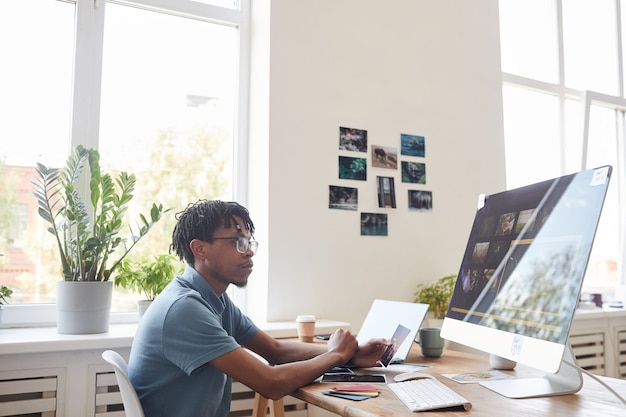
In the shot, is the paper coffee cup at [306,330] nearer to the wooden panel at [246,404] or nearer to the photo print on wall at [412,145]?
the wooden panel at [246,404]

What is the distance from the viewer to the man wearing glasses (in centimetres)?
143

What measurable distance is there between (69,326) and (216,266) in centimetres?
80

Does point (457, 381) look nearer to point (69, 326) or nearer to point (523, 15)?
point (69, 326)

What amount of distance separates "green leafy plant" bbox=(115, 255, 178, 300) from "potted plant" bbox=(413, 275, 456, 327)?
1379 millimetres

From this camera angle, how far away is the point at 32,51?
2.54 meters

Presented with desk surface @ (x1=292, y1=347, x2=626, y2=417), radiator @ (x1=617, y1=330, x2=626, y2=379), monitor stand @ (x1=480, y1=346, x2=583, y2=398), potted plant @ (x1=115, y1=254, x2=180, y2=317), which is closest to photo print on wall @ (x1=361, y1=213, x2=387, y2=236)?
potted plant @ (x1=115, y1=254, x2=180, y2=317)

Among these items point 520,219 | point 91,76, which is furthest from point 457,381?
point 91,76

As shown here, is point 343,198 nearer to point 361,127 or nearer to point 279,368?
point 361,127

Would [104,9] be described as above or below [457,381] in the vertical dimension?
above

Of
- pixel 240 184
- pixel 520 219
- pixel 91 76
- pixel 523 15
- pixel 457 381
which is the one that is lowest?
pixel 457 381

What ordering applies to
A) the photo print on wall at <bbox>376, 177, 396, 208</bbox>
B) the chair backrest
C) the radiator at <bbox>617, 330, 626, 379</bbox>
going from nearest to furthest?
the chair backrest → the photo print on wall at <bbox>376, 177, 396, 208</bbox> → the radiator at <bbox>617, 330, 626, 379</bbox>

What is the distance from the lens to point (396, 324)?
197cm

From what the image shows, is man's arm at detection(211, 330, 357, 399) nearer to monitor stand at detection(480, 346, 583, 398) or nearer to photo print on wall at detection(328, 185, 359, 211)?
monitor stand at detection(480, 346, 583, 398)

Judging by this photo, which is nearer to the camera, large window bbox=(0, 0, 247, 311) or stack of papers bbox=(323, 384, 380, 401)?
stack of papers bbox=(323, 384, 380, 401)
